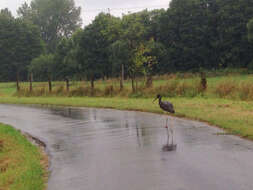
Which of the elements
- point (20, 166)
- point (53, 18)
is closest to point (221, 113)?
point (20, 166)

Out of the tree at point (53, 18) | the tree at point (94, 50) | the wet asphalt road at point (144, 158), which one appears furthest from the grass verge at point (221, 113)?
the tree at point (53, 18)

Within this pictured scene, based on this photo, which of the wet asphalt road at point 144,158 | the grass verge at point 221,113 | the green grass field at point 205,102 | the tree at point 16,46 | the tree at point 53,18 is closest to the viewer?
the wet asphalt road at point 144,158

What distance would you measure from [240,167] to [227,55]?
56.2 metres

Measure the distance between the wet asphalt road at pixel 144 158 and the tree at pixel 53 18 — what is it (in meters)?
107

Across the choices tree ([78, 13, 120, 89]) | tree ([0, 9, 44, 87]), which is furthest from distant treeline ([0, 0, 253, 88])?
tree ([0, 9, 44, 87])

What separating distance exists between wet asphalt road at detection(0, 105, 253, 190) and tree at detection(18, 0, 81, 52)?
106636mm

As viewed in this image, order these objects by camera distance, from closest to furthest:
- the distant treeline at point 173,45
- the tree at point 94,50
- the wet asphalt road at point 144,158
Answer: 1. the wet asphalt road at point 144,158
2. the tree at point 94,50
3. the distant treeline at point 173,45

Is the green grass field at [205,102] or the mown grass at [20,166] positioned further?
the green grass field at [205,102]

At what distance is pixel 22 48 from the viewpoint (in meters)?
86.2

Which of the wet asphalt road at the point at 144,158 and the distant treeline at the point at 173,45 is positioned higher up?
the distant treeline at the point at 173,45

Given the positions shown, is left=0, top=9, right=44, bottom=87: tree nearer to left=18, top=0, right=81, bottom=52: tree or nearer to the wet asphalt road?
left=18, top=0, right=81, bottom=52: tree

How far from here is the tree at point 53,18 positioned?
119375 mm

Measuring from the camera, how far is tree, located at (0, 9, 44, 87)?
284 ft

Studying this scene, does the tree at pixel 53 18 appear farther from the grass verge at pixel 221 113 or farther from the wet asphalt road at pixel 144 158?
the wet asphalt road at pixel 144 158
